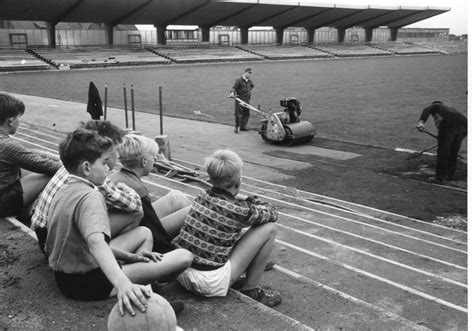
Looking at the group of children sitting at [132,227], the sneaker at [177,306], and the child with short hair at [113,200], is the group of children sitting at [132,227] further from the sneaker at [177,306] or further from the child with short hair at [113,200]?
the sneaker at [177,306]

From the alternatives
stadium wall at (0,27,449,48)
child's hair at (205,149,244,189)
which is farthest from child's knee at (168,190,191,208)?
stadium wall at (0,27,449,48)

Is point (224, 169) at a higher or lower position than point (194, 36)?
lower

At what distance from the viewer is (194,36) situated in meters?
61.9

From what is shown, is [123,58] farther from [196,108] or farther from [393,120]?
[393,120]

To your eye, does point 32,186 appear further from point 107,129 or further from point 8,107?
point 107,129

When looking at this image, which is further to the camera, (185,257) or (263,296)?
(263,296)

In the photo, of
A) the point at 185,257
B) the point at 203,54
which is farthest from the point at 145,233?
the point at 203,54

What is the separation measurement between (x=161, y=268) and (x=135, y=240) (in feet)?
1.03

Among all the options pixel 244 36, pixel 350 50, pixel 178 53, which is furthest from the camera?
pixel 350 50

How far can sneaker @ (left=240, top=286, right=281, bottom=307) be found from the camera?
360 centimetres

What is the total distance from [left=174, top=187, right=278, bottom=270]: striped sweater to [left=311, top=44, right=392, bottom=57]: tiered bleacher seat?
204 ft

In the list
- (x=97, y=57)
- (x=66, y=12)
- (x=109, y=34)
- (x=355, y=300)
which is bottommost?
(x=355, y=300)

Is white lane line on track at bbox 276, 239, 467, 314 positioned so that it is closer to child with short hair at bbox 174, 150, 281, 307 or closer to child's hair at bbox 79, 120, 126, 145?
child with short hair at bbox 174, 150, 281, 307

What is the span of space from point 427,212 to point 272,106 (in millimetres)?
11748
